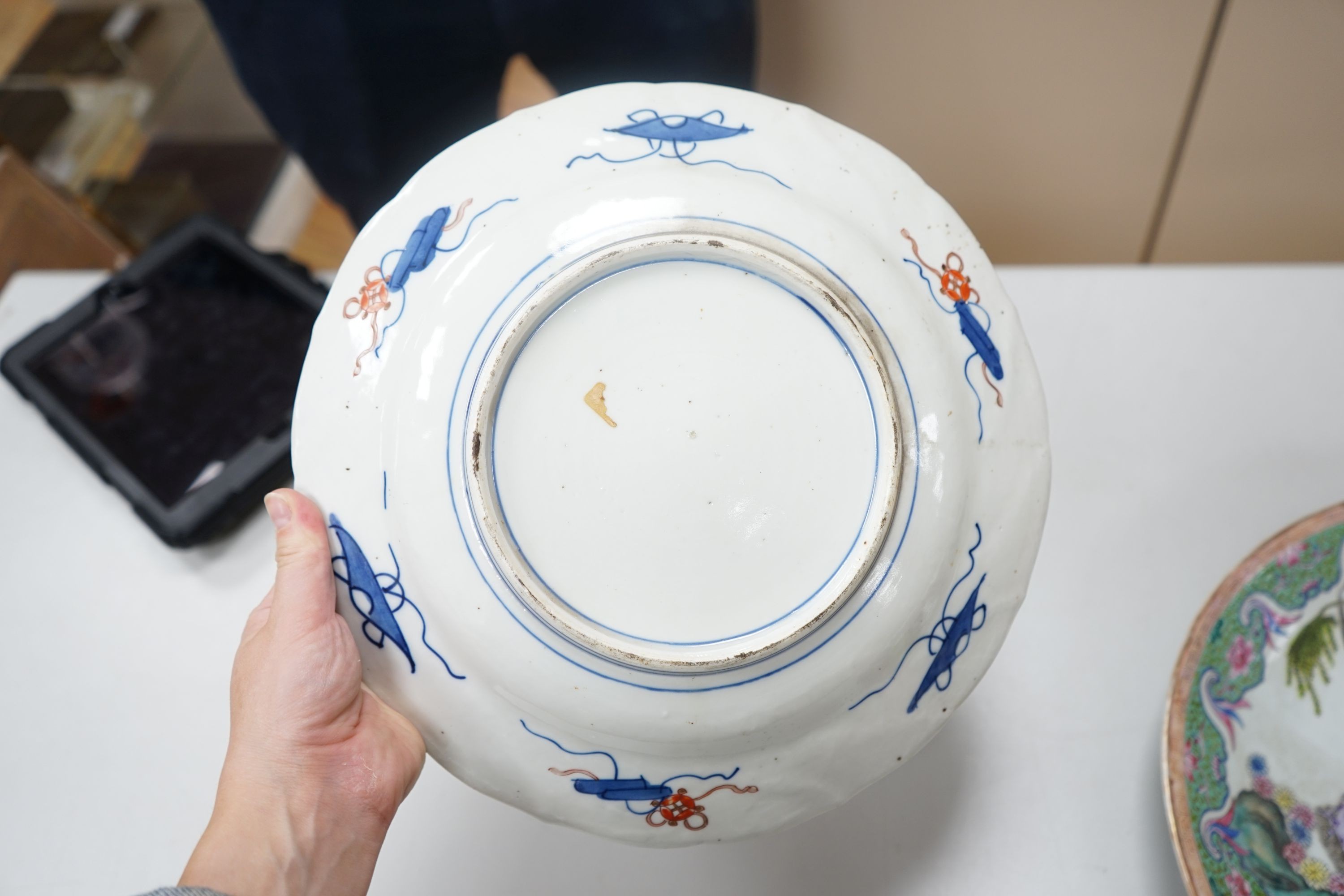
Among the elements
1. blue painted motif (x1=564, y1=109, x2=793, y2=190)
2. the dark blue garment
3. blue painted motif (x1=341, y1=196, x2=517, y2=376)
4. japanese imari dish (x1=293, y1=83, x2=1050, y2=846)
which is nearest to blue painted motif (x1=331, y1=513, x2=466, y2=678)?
japanese imari dish (x1=293, y1=83, x2=1050, y2=846)

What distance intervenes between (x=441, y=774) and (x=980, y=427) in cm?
61

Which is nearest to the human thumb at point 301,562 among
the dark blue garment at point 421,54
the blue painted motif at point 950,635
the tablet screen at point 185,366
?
the blue painted motif at point 950,635

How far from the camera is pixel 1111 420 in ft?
3.38

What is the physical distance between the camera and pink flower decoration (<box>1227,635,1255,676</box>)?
2.57 feet

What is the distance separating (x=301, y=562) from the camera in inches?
22.7

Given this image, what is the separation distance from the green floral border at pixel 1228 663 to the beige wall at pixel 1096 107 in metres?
0.75

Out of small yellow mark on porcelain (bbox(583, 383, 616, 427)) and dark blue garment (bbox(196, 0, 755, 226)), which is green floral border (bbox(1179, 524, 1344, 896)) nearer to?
small yellow mark on porcelain (bbox(583, 383, 616, 427))

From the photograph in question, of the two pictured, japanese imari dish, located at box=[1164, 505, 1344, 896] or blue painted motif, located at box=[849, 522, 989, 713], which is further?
japanese imari dish, located at box=[1164, 505, 1344, 896]

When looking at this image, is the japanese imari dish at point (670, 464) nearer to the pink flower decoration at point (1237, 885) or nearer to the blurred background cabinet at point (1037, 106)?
the pink flower decoration at point (1237, 885)

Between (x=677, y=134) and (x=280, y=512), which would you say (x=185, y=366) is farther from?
(x=677, y=134)

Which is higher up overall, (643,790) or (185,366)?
(643,790)

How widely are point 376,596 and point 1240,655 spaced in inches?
28.1

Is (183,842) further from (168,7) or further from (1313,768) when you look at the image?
(168,7)

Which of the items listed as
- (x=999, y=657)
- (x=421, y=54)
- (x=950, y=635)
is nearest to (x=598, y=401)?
(x=950, y=635)
